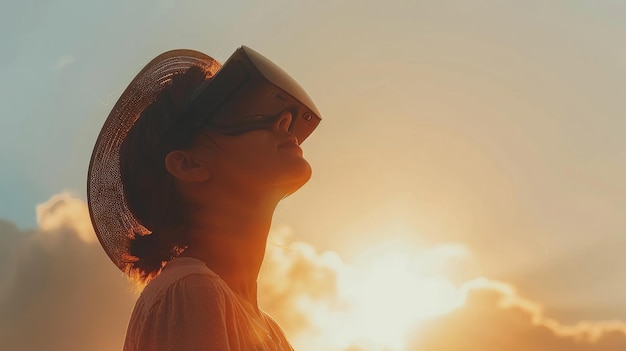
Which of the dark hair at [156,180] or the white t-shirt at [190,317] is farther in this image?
the dark hair at [156,180]

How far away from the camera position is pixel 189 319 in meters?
2.24

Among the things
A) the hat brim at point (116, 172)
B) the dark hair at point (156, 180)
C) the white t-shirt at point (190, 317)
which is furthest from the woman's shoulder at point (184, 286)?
the hat brim at point (116, 172)

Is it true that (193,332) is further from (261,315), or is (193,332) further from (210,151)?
(210,151)

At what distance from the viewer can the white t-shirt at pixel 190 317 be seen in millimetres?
2211

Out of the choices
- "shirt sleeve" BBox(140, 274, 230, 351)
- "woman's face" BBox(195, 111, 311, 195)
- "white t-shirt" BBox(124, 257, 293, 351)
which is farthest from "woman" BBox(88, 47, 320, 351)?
"shirt sleeve" BBox(140, 274, 230, 351)

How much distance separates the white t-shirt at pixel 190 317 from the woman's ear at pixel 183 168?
0.39 meters

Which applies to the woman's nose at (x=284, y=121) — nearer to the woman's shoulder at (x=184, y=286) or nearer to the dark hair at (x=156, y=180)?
the dark hair at (x=156, y=180)

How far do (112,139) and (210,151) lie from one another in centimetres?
54

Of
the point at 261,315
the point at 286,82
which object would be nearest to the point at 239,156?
the point at 286,82

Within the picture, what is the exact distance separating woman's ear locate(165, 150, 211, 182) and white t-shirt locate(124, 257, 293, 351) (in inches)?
15.5

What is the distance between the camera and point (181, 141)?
2842 millimetres

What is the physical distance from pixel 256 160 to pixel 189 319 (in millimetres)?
751

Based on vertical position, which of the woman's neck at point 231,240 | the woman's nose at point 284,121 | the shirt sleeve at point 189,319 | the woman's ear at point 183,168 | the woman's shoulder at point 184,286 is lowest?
the shirt sleeve at point 189,319

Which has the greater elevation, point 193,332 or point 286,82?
point 286,82
